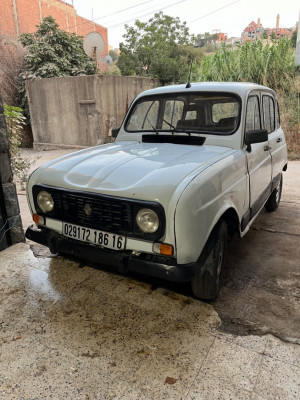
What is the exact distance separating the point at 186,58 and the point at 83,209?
15.6 meters

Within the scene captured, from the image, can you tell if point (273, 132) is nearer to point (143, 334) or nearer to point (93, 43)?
point (143, 334)

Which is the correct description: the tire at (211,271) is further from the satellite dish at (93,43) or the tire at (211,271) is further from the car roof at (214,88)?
the satellite dish at (93,43)

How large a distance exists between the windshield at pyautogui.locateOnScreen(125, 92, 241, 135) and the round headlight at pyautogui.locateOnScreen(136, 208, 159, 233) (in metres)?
1.40

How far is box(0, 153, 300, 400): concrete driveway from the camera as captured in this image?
1766 millimetres

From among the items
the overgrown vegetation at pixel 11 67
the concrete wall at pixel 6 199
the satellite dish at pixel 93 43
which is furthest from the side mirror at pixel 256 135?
the overgrown vegetation at pixel 11 67

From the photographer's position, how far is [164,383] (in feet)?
5.82

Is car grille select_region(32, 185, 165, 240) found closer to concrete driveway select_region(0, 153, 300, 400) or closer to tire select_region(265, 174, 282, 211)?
concrete driveway select_region(0, 153, 300, 400)

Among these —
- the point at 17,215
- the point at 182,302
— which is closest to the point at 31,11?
the point at 17,215

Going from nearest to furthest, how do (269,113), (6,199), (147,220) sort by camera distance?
(147,220)
(6,199)
(269,113)

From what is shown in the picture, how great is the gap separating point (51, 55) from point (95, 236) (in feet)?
43.1

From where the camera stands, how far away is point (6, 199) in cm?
333

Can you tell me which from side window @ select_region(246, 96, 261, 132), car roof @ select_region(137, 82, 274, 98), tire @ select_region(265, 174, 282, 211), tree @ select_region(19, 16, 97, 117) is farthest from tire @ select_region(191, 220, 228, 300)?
tree @ select_region(19, 16, 97, 117)

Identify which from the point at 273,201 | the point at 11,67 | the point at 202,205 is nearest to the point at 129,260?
the point at 202,205

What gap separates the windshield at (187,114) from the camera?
10.1 ft
